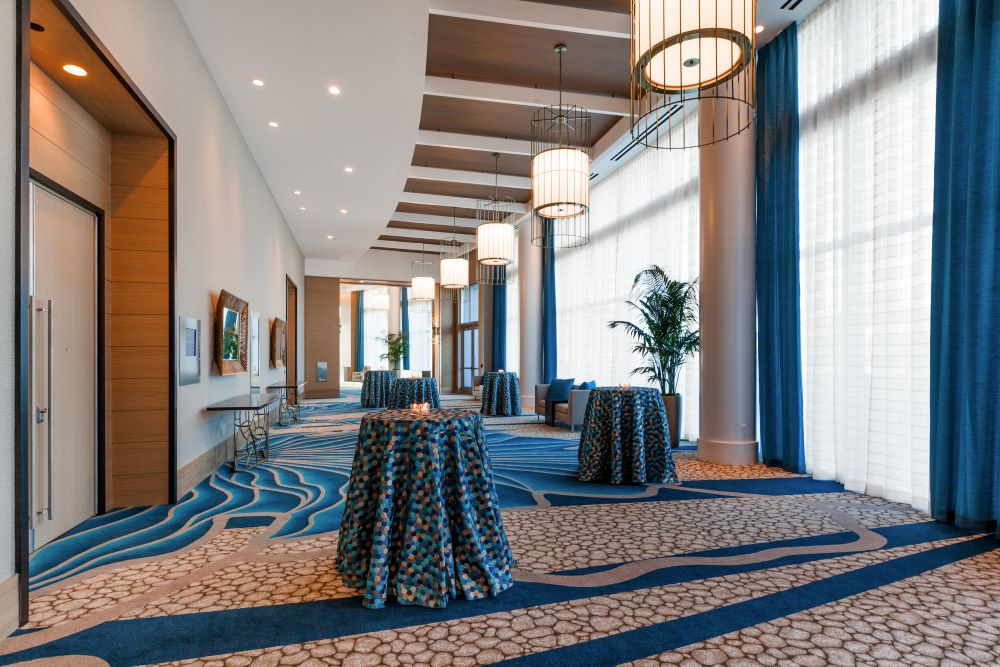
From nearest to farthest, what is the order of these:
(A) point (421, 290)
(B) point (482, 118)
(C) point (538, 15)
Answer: (C) point (538, 15), (B) point (482, 118), (A) point (421, 290)

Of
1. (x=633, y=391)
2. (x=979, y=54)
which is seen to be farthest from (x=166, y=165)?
(x=979, y=54)

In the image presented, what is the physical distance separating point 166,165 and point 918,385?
6.04 meters

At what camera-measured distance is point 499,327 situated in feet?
45.6

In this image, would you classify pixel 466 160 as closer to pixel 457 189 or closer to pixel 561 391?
pixel 457 189

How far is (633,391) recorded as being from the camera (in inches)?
193

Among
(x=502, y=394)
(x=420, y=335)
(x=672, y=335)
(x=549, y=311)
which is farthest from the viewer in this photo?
(x=420, y=335)

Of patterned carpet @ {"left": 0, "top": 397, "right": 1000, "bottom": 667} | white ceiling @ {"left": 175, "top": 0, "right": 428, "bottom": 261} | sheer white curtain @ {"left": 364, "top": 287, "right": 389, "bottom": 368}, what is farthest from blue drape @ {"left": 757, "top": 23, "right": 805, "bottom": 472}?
sheer white curtain @ {"left": 364, "top": 287, "right": 389, "bottom": 368}

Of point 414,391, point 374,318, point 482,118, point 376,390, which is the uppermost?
point 482,118

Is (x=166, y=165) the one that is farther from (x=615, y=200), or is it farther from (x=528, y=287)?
(x=528, y=287)

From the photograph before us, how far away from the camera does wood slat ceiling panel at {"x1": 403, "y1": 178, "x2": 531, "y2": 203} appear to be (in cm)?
1051

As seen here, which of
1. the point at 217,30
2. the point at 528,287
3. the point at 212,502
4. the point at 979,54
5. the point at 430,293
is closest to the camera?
the point at 979,54

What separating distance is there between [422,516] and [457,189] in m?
9.12

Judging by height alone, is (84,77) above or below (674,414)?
above

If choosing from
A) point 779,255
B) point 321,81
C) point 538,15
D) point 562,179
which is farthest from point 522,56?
point 779,255
